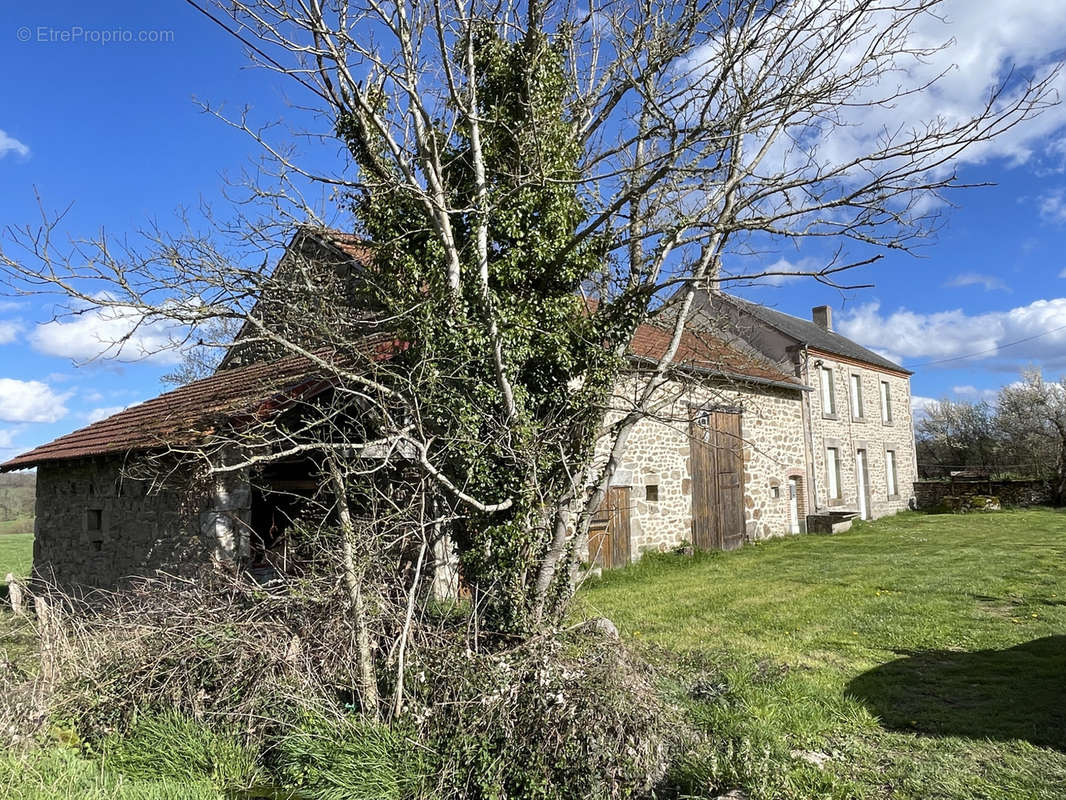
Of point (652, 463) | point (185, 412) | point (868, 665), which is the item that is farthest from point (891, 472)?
point (185, 412)

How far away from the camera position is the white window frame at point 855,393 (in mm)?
22812

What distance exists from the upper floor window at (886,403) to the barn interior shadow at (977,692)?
19.1 meters

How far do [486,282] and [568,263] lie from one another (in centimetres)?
105

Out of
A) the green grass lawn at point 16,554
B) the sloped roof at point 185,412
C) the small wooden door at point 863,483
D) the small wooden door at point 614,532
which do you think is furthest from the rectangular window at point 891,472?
the green grass lawn at point 16,554

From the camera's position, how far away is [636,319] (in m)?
6.96

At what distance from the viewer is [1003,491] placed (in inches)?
961

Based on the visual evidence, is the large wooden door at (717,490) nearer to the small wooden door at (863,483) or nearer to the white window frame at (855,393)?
the white window frame at (855,393)

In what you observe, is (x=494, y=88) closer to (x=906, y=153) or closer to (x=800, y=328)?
(x=906, y=153)

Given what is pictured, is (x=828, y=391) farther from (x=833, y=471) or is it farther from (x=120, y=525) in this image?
(x=120, y=525)

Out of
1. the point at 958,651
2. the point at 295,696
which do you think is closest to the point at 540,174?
the point at 295,696

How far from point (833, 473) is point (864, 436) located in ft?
8.75

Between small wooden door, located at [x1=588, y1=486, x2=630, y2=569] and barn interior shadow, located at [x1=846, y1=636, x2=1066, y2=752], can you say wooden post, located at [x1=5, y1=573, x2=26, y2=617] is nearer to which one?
small wooden door, located at [x1=588, y1=486, x2=630, y2=569]

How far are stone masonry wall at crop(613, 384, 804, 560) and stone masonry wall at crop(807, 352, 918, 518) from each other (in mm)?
1465

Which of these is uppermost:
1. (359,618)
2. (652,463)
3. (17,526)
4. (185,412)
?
(185,412)
